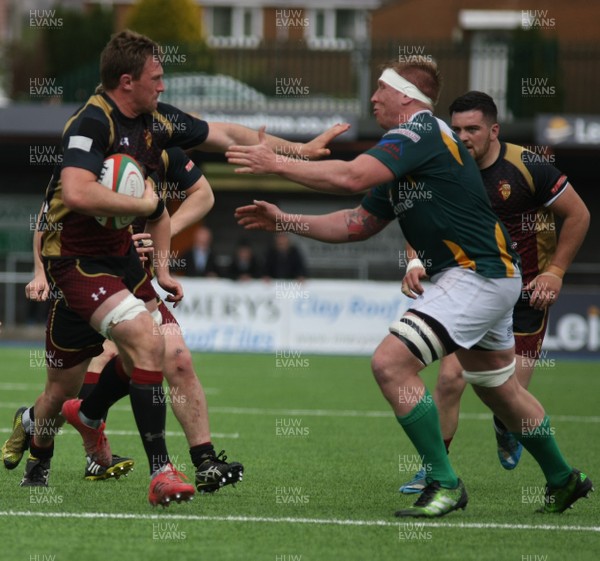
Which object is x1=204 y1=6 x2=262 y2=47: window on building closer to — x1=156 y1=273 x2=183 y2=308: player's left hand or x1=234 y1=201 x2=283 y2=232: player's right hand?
x1=156 y1=273 x2=183 y2=308: player's left hand

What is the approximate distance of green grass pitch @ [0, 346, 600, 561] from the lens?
5.30m

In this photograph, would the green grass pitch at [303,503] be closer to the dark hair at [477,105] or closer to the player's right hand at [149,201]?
the player's right hand at [149,201]

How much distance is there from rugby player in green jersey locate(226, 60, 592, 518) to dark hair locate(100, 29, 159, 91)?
683 millimetres

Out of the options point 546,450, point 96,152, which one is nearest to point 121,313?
point 96,152

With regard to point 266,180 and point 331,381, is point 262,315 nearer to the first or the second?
point 331,381

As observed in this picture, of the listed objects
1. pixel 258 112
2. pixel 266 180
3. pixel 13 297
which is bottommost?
pixel 13 297

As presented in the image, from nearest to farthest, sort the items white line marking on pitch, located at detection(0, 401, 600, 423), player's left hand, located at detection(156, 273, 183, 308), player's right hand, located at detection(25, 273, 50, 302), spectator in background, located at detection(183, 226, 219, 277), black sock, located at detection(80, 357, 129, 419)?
1. player's left hand, located at detection(156, 273, 183, 308)
2. black sock, located at detection(80, 357, 129, 419)
3. player's right hand, located at detection(25, 273, 50, 302)
4. white line marking on pitch, located at detection(0, 401, 600, 423)
5. spectator in background, located at detection(183, 226, 219, 277)

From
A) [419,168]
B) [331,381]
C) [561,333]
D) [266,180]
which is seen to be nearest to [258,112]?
[266,180]

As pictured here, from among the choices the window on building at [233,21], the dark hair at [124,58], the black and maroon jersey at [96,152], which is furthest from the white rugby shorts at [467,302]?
the window on building at [233,21]

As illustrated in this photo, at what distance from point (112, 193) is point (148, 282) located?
985mm

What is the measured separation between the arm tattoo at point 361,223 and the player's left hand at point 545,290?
126cm

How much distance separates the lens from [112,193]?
5895 millimetres

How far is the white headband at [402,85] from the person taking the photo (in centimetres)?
629

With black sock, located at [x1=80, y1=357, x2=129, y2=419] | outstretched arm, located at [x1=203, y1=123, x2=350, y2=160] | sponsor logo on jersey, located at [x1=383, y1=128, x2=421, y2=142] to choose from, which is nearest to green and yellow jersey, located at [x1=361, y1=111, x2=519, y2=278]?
sponsor logo on jersey, located at [x1=383, y1=128, x2=421, y2=142]
